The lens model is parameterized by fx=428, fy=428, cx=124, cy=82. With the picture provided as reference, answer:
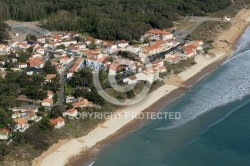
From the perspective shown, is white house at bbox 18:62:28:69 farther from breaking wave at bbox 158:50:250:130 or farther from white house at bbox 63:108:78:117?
breaking wave at bbox 158:50:250:130

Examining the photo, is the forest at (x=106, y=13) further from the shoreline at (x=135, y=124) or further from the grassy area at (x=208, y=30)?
the shoreline at (x=135, y=124)

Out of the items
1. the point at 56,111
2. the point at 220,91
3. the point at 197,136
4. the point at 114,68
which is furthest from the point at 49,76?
the point at 220,91

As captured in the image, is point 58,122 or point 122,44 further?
point 122,44

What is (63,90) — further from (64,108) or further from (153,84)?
(153,84)

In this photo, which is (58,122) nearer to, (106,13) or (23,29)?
(23,29)

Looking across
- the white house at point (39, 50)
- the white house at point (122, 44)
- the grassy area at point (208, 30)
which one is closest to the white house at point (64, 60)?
the white house at point (39, 50)

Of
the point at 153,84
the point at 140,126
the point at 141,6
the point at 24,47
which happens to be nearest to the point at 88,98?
the point at 140,126
